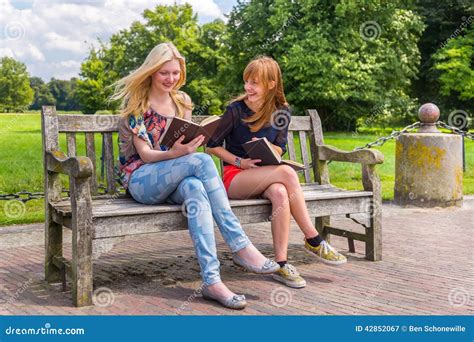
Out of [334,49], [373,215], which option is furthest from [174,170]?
[334,49]

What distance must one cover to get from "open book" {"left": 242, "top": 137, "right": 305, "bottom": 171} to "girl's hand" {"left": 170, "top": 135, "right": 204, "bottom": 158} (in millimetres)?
431

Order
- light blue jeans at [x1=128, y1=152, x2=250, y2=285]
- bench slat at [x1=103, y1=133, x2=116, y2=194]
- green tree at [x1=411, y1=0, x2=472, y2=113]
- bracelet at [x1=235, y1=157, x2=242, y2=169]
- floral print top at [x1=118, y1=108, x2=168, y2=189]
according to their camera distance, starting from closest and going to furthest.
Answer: light blue jeans at [x1=128, y1=152, x2=250, y2=285]
floral print top at [x1=118, y1=108, x2=168, y2=189]
bracelet at [x1=235, y1=157, x2=242, y2=169]
bench slat at [x1=103, y1=133, x2=116, y2=194]
green tree at [x1=411, y1=0, x2=472, y2=113]

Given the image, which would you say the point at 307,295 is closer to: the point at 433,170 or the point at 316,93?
the point at 433,170

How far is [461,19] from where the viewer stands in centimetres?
3312

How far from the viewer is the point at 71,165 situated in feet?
12.4

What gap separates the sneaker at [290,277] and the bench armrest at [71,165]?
1.43m

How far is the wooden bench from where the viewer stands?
3734 mm

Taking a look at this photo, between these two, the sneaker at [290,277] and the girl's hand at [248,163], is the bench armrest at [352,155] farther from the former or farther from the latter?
the sneaker at [290,277]

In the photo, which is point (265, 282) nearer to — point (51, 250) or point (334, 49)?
point (51, 250)

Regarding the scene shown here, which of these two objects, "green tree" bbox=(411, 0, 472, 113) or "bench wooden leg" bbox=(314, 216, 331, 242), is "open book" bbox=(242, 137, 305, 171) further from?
"green tree" bbox=(411, 0, 472, 113)

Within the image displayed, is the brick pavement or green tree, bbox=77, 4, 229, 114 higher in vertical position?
green tree, bbox=77, 4, 229, 114

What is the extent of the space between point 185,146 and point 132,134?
49 cm

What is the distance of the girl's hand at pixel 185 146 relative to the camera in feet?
12.9

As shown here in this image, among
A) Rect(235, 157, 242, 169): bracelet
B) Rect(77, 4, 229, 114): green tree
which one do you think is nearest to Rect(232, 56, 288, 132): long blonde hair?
Rect(235, 157, 242, 169): bracelet
